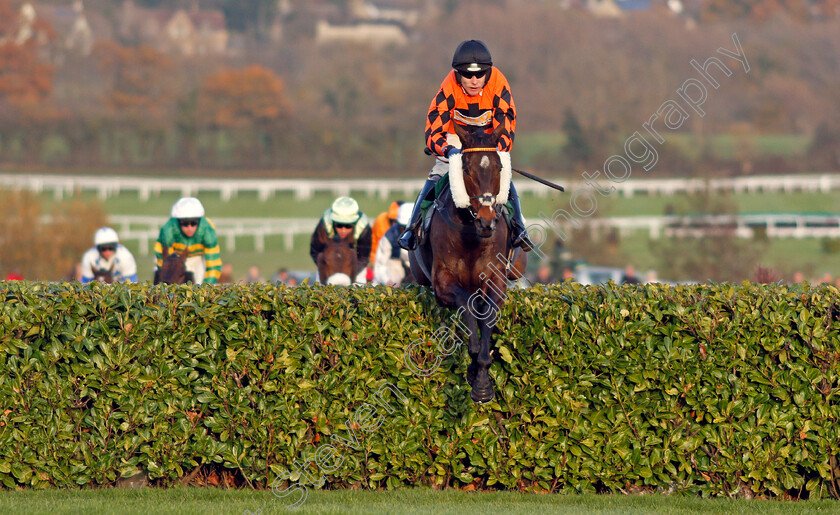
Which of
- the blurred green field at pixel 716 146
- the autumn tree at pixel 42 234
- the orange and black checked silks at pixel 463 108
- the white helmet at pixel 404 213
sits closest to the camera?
the orange and black checked silks at pixel 463 108

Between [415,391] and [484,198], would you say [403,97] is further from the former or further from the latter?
[484,198]

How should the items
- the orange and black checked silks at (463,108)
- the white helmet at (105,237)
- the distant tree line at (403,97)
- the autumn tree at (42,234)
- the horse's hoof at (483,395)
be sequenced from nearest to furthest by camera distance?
the horse's hoof at (483,395) → the orange and black checked silks at (463,108) → the white helmet at (105,237) → the autumn tree at (42,234) → the distant tree line at (403,97)

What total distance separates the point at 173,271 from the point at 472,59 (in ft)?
14.6

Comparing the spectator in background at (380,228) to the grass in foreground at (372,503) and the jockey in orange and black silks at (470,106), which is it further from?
the grass in foreground at (372,503)

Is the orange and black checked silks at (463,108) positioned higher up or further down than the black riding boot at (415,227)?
higher up

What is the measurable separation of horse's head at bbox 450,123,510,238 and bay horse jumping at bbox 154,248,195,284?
4.52m

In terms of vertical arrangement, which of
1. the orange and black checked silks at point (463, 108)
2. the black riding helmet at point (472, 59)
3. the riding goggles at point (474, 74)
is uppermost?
the black riding helmet at point (472, 59)

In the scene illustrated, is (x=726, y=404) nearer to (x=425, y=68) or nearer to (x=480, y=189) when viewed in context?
(x=480, y=189)

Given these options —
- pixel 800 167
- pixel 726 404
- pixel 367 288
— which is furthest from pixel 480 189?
pixel 800 167

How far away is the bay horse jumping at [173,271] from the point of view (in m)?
9.34

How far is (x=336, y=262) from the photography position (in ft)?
32.4

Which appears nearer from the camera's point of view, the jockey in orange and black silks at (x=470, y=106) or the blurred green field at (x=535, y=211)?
the jockey in orange and black silks at (x=470, y=106)

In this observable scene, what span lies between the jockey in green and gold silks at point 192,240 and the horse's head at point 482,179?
15.6 ft

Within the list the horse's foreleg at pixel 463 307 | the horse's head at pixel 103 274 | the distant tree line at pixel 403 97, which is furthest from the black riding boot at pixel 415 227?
the distant tree line at pixel 403 97
